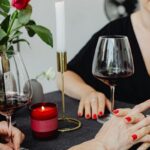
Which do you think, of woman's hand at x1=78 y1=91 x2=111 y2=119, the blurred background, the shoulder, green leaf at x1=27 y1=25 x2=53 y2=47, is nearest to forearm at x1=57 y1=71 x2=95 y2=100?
woman's hand at x1=78 y1=91 x2=111 y2=119

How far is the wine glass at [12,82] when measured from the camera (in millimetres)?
829

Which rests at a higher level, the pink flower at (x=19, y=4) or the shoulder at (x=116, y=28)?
the pink flower at (x=19, y=4)

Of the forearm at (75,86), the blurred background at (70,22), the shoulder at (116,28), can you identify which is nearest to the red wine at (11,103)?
the forearm at (75,86)

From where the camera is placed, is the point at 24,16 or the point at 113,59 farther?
the point at 113,59

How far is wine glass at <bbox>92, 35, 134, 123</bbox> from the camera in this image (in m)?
1.03

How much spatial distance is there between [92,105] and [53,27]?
149cm

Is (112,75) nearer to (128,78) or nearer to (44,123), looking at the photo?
(44,123)

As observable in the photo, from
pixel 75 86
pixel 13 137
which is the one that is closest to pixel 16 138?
pixel 13 137

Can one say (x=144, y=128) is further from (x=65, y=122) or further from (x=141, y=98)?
(x=141, y=98)

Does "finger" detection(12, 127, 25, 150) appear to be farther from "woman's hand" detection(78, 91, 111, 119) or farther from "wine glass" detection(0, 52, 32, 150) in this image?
"woman's hand" detection(78, 91, 111, 119)

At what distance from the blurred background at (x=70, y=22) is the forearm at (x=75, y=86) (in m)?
1.00

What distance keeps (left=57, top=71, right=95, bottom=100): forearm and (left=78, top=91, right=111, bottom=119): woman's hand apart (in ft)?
0.18

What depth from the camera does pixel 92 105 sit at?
1.18 m

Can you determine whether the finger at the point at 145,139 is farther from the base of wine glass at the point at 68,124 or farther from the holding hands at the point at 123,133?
the base of wine glass at the point at 68,124
